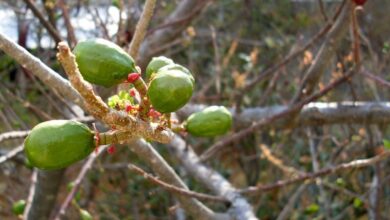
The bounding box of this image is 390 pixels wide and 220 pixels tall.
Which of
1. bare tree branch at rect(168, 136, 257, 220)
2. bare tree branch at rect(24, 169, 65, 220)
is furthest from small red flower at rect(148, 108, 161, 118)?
bare tree branch at rect(24, 169, 65, 220)

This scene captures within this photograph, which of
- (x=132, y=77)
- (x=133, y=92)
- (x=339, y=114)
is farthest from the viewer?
(x=339, y=114)

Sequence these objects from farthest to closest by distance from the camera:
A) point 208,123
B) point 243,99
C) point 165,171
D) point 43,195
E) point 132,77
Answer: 1. point 243,99
2. point 43,195
3. point 165,171
4. point 208,123
5. point 132,77

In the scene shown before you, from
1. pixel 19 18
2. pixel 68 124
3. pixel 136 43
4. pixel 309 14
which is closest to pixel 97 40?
pixel 68 124

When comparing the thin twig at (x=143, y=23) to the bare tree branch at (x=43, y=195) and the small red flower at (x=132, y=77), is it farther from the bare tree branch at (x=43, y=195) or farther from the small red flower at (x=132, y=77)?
the bare tree branch at (x=43, y=195)

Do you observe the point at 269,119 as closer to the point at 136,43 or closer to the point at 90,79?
the point at 136,43

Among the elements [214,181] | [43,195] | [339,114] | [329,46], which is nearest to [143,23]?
[214,181]

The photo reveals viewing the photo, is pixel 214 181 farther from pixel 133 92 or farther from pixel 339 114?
pixel 133 92

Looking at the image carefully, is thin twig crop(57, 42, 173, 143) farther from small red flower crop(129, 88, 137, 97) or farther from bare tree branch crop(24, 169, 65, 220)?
bare tree branch crop(24, 169, 65, 220)
